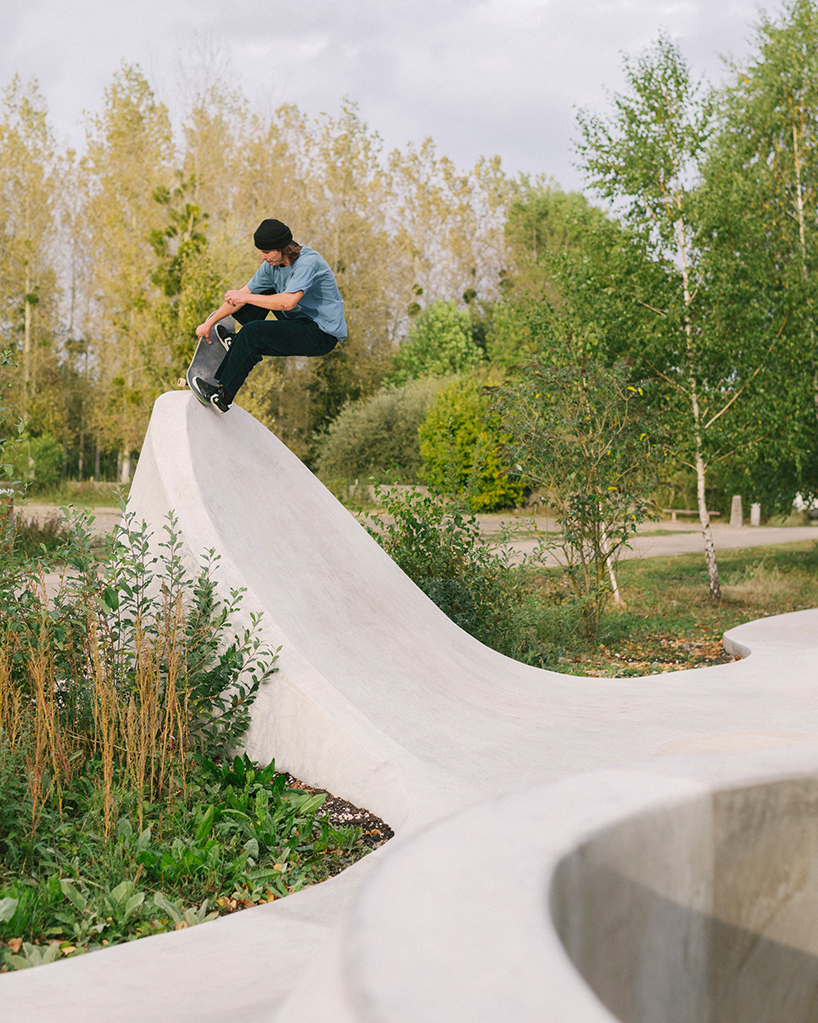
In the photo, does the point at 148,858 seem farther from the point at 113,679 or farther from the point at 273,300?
the point at 273,300

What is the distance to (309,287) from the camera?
563cm

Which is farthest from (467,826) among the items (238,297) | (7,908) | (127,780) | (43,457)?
(43,457)

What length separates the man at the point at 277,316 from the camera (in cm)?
566

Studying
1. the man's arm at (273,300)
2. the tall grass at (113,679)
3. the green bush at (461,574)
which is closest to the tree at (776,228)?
the green bush at (461,574)

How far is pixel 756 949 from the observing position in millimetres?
1495

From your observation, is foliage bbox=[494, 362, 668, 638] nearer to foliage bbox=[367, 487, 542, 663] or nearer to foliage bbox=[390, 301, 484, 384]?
foliage bbox=[367, 487, 542, 663]

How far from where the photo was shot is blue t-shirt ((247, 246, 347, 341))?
563cm

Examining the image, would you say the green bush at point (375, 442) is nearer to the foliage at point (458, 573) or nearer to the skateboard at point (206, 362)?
the foliage at point (458, 573)

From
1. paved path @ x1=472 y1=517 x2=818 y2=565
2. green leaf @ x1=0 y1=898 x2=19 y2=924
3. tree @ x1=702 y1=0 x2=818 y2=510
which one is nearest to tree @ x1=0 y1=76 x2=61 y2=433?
paved path @ x1=472 y1=517 x2=818 y2=565

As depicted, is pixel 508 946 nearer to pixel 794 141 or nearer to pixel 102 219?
pixel 794 141

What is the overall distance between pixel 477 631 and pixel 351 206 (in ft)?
107

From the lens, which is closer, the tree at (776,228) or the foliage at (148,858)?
the foliage at (148,858)

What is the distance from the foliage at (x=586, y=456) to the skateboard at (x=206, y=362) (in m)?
4.30

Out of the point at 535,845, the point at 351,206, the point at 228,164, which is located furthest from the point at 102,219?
the point at 535,845
